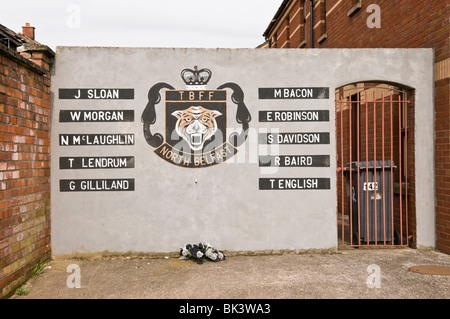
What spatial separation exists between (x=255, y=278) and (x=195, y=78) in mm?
3172

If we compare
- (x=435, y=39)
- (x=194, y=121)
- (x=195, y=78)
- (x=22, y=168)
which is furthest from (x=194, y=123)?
(x=435, y=39)

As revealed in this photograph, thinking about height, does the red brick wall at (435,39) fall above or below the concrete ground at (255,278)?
above

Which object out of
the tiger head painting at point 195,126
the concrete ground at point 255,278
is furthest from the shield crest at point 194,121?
the concrete ground at point 255,278

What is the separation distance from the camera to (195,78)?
559 cm

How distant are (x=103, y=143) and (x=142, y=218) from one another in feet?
4.42

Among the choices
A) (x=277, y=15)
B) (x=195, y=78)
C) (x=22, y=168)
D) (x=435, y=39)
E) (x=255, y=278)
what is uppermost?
(x=277, y=15)

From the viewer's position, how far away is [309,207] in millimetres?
5652

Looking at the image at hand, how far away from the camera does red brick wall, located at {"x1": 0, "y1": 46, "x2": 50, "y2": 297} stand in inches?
161

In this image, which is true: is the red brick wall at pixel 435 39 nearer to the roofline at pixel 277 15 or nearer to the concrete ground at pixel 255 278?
the concrete ground at pixel 255 278

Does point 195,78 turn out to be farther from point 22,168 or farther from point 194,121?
point 22,168

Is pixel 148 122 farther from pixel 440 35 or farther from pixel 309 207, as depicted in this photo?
pixel 440 35

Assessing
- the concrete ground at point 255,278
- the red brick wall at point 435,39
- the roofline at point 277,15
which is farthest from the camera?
the roofline at point 277,15

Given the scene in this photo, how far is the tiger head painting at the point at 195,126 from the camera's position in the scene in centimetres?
557
